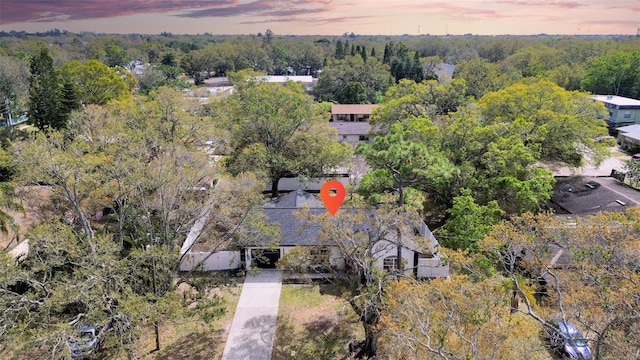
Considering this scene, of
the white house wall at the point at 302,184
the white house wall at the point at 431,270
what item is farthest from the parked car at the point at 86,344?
the white house wall at the point at 302,184

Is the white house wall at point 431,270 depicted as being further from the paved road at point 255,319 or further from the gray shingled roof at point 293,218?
the paved road at point 255,319

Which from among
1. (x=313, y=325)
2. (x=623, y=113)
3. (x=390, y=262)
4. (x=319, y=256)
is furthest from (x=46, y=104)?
(x=623, y=113)

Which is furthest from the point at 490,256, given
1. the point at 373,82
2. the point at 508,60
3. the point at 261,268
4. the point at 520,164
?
the point at 508,60

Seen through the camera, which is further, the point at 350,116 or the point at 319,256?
the point at 350,116

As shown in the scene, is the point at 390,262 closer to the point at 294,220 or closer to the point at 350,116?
the point at 294,220

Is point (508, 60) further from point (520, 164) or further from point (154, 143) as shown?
point (154, 143)

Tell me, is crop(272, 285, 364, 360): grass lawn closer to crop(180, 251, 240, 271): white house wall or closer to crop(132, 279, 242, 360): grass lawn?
crop(132, 279, 242, 360): grass lawn
